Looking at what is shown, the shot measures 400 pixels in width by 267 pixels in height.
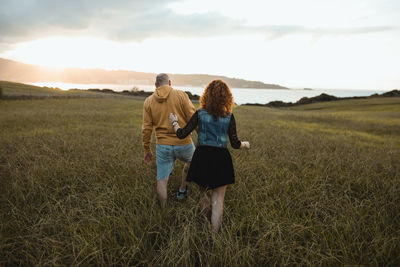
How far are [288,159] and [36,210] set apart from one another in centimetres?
540

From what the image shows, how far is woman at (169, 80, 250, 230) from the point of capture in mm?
2504

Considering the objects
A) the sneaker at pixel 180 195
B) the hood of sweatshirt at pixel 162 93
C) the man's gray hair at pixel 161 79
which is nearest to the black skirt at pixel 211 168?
the sneaker at pixel 180 195

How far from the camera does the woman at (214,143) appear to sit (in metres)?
2.50

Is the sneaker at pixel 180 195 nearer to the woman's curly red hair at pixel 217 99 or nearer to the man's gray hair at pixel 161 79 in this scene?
the woman's curly red hair at pixel 217 99

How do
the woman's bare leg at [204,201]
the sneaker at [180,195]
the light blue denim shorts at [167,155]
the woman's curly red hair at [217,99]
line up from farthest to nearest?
the sneaker at [180,195] < the light blue denim shorts at [167,155] < the woman's bare leg at [204,201] < the woman's curly red hair at [217,99]

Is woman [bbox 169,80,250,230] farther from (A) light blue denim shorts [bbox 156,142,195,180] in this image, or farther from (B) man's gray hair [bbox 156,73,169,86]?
(B) man's gray hair [bbox 156,73,169,86]

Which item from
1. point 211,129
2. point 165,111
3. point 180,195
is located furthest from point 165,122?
point 180,195

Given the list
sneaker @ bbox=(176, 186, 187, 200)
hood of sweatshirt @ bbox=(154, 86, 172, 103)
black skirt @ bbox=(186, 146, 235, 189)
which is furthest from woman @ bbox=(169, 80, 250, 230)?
sneaker @ bbox=(176, 186, 187, 200)

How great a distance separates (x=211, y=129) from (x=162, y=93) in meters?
1.05

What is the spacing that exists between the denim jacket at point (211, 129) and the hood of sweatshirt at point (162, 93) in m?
0.75

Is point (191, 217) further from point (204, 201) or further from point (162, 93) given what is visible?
point (162, 93)

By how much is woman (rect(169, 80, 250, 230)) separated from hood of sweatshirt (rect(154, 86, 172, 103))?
2.26ft

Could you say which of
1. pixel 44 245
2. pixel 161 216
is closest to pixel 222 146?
pixel 161 216

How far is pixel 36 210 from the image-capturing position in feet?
9.73
